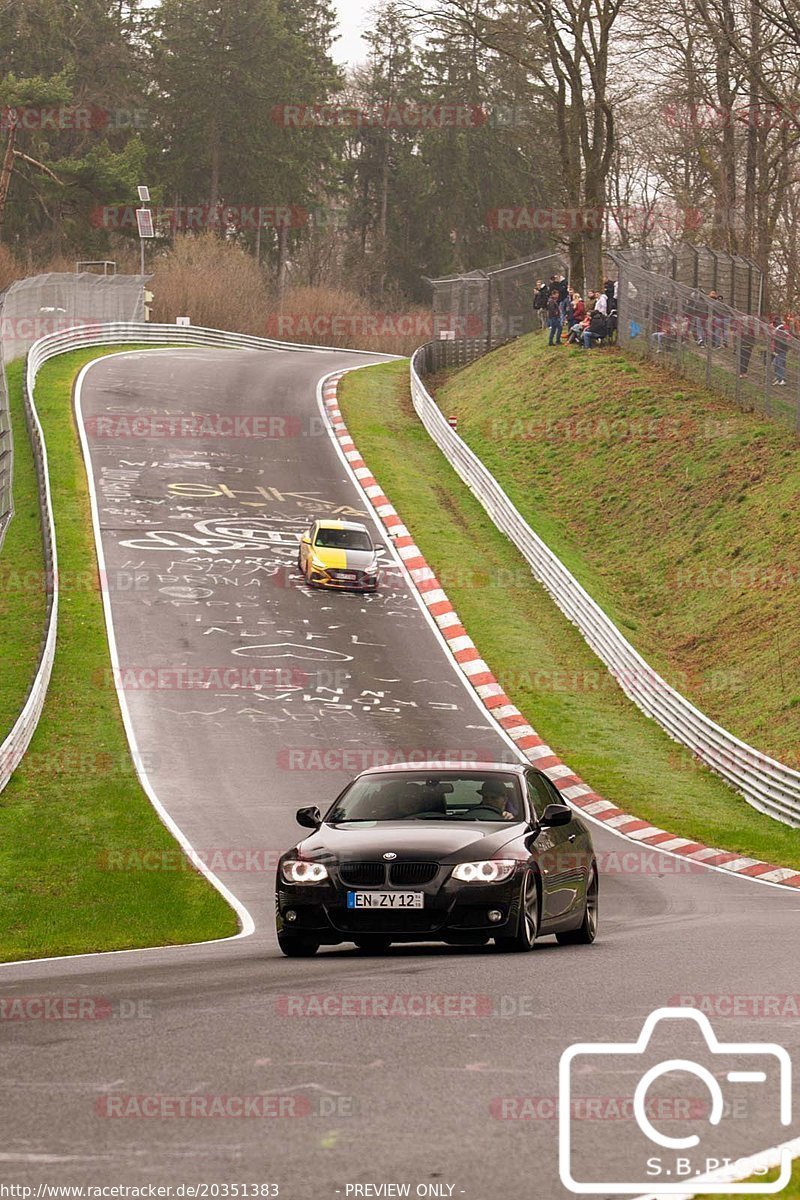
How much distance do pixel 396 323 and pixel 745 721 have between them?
228 ft

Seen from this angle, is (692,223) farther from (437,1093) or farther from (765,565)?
(437,1093)

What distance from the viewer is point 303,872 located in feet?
35.8

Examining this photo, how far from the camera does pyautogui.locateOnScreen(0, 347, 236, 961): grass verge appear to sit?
14883mm

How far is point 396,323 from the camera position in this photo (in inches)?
3701

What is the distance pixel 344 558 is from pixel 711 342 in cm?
1319

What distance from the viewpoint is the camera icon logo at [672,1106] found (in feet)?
17.6

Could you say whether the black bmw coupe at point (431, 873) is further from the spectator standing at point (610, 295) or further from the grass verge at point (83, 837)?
the spectator standing at point (610, 295)

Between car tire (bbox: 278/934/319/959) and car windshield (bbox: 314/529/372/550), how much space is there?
2248 cm

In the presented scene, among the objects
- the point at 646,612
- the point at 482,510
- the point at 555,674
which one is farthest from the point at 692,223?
the point at 555,674

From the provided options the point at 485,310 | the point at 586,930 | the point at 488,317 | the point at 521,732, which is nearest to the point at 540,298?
the point at 488,317

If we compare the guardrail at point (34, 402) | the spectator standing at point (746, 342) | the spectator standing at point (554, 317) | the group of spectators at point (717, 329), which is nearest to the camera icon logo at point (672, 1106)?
the guardrail at point (34, 402)

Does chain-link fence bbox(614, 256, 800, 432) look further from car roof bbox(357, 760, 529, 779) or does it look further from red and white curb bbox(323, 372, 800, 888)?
car roof bbox(357, 760, 529, 779)

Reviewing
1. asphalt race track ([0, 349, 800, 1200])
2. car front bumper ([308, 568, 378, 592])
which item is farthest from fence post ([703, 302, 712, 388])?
asphalt race track ([0, 349, 800, 1200])

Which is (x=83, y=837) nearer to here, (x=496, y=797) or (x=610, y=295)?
(x=496, y=797)
